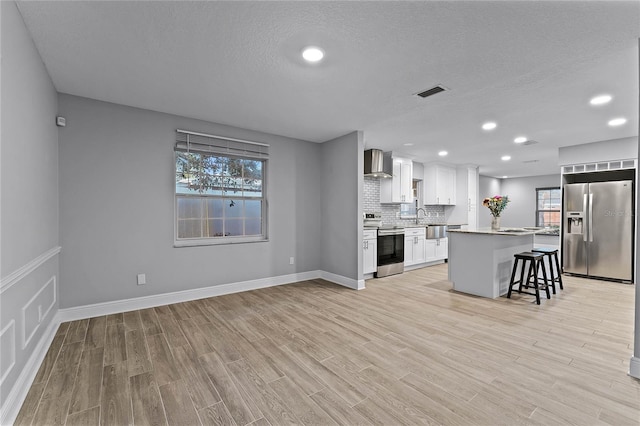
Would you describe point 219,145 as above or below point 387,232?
above

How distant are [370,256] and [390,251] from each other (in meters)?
0.58

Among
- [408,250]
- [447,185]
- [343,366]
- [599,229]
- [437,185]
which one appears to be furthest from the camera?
[447,185]

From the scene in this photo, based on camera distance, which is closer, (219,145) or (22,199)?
(22,199)

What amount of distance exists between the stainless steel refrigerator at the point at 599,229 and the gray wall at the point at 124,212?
5998mm

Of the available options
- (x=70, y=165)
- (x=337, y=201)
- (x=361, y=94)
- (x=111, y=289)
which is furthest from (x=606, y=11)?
(x=111, y=289)

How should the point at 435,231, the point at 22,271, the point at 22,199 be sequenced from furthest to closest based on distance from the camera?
the point at 435,231 → the point at 22,199 → the point at 22,271

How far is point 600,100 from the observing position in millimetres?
3336

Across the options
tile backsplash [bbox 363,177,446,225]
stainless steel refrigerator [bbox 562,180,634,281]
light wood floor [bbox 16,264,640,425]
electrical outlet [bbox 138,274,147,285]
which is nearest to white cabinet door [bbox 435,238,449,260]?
tile backsplash [bbox 363,177,446,225]

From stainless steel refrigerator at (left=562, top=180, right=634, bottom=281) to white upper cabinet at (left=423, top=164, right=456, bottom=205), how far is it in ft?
7.98

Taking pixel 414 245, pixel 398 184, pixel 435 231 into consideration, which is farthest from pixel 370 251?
pixel 435 231

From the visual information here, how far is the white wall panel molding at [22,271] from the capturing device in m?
1.64

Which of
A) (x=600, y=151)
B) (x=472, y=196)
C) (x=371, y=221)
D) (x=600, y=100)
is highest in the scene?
(x=600, y=100)

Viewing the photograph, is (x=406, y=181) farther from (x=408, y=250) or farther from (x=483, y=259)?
(x=483, y=259)

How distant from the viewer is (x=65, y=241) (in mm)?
3184
